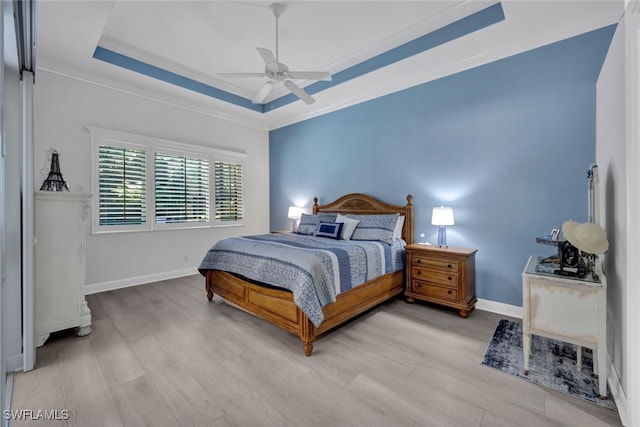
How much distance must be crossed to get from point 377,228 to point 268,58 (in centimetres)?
243

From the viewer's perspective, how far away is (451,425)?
1.62m

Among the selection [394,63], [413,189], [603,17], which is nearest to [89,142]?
[394,63]

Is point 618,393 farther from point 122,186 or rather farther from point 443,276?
point 122,186

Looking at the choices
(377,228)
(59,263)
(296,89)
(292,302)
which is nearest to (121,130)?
(59,263)

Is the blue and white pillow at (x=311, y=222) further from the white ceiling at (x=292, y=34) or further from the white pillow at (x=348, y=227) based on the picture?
the white ceiling at (x=292, y=34)

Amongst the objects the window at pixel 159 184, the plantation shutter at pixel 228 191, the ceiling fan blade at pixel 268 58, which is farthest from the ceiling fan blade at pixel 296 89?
the plantation shutter at pixel 228 191

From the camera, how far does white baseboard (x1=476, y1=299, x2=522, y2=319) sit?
10.3 ft

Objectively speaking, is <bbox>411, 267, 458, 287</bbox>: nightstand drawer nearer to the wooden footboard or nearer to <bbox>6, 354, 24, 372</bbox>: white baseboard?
the wooden footboard

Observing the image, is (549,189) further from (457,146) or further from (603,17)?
(603,17)

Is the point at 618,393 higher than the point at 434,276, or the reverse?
the point at 434,276

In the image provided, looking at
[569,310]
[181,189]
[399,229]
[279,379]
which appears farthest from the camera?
[181,189]

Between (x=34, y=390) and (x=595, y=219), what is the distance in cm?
432

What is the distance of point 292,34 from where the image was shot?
337 cm

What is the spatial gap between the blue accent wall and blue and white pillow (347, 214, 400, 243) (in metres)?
0.40
